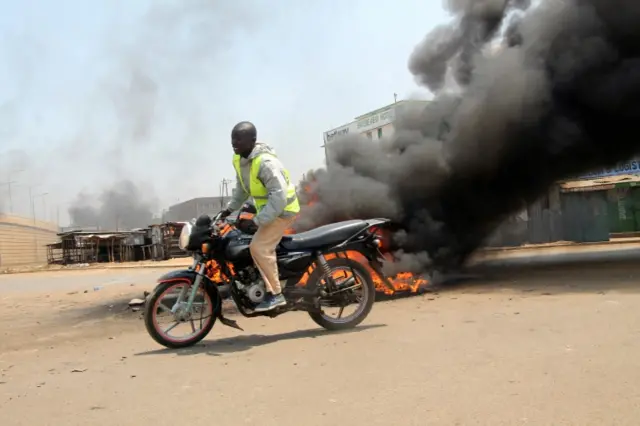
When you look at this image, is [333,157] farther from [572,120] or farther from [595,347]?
[595,347]

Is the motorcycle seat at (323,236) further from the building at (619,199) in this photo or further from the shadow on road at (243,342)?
the building at (619,199)

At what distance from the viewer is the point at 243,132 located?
512 cm

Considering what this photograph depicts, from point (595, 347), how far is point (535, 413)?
152 cm

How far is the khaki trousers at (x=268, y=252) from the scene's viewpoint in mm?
5000

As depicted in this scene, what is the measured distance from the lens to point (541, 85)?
32.7 feet

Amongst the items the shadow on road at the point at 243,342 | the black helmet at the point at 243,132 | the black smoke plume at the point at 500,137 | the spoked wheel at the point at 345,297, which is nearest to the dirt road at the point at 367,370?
the shadow on road at the point at 243,342

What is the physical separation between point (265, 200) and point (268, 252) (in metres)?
0.47

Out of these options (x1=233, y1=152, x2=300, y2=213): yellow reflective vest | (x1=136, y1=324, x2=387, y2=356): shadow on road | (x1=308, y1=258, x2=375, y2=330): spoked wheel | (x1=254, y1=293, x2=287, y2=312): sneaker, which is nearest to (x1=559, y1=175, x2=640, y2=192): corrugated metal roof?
(x1=308, y1=258, x2=375, y2=330): spoked wheel

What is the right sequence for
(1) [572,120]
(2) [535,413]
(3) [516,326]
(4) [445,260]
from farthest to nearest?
(1) [572,120]
(4) [445,260]
(3) [516,326]
(2) [535,413]

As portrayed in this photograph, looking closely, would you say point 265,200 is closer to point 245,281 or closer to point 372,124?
point 245,281

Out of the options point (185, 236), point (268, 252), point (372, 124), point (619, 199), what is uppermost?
point (372, 124)

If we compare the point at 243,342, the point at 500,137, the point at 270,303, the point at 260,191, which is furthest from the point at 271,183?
the point at 500,137

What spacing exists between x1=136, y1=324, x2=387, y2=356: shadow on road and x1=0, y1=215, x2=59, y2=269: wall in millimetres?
42702

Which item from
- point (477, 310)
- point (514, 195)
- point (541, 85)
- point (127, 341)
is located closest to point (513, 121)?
point (541, 85)
